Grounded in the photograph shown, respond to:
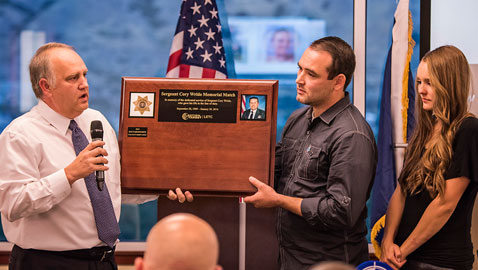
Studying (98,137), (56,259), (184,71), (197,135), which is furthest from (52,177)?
(184,71)

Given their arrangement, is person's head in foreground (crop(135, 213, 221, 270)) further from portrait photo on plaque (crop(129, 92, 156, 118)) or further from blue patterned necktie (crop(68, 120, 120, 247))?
portrait photo on plaque (crop(129, 92, 156, 118))

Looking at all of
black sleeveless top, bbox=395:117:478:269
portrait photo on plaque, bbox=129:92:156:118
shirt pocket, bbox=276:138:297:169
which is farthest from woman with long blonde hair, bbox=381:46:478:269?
portrait photo on plaque, bbox=129:92:156:118

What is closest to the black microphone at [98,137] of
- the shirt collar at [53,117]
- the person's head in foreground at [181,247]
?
the shirt collar at [53,117]

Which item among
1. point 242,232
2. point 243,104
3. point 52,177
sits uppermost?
point 243,104

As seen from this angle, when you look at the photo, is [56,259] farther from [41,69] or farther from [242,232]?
[242,232]

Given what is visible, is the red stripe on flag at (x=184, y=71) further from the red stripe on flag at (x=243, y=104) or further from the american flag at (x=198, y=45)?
the red stripe on flag at (x=243, y=104)

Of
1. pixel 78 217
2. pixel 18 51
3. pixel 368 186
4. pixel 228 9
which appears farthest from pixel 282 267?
pixel 18 51

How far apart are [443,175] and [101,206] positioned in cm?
157

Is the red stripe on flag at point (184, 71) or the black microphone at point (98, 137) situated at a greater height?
the red stripe on flag at point (184, 71)

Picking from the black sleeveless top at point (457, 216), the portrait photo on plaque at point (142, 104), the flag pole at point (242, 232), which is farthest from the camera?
the flag pole at point (242, 232)

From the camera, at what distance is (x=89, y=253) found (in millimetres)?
2252

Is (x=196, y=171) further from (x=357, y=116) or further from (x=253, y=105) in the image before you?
(x=357, y=116)

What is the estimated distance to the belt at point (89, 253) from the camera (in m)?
2.20

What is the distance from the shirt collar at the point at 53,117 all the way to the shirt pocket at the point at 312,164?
1129mm
